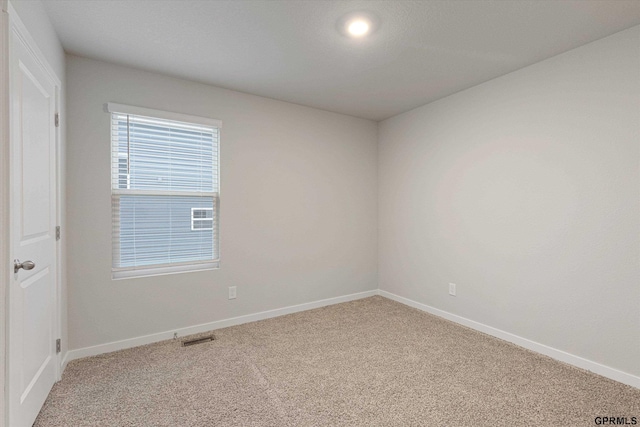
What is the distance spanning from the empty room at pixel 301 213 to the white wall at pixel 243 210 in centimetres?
2

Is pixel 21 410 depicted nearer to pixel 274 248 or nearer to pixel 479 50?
pixel 274 248

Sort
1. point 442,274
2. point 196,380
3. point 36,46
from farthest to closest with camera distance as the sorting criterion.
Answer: point 442,274
point 196,380
point 36,46

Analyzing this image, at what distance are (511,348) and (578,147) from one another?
178 centimetres

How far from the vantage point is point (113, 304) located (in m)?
2.68

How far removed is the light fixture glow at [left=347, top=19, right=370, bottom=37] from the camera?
2.07 metres

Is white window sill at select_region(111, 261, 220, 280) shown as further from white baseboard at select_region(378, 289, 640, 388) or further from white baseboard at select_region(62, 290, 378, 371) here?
white baseboard at select_region(378, 289, 640, 388)

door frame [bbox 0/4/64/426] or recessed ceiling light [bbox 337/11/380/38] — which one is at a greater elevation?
recessed ceiling light [bbox 337/11/380/38]

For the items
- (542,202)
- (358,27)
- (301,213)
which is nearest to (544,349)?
(542,202)

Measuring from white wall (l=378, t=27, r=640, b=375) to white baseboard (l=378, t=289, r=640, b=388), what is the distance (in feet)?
0.15

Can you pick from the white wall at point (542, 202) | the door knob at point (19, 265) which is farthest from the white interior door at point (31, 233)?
the white wall at point (542, 202)

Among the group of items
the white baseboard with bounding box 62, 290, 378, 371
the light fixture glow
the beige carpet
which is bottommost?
the beige carpet

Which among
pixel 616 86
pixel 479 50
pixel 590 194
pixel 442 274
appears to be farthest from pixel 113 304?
pixel 616 86

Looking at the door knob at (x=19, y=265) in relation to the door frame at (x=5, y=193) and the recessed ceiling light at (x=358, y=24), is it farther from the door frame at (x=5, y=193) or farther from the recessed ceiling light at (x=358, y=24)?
the recessed ceiling light at (x=358, y=24)

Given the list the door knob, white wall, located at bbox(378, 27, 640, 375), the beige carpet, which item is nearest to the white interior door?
the door knob
